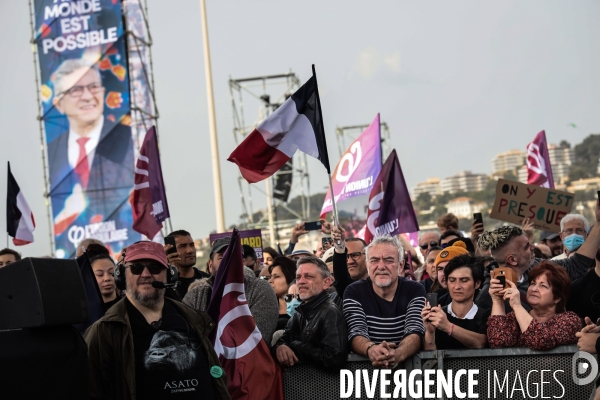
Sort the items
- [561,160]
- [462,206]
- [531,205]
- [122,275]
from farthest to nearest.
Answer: [462,206], [561,160], [531,205], [122,275]

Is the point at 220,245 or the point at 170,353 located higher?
the point at 220,245

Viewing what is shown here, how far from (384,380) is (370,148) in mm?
7910

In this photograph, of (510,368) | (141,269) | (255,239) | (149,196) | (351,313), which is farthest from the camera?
(149,196)

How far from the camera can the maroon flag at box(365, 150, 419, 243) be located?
38.9 ft

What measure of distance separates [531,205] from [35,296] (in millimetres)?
7862

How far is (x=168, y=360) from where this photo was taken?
6145mm

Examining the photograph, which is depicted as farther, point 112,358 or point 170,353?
point 170,353

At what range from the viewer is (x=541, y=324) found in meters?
6.86

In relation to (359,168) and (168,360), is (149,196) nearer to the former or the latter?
(359,168)

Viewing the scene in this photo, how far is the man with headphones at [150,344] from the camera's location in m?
5.98

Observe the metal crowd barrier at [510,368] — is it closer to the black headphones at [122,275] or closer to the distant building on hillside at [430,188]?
the black headphones at [122,275]

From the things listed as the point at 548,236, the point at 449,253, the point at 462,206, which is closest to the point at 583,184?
the point at 462,206

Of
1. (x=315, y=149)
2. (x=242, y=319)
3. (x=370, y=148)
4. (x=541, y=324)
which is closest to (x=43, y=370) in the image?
(x=242, y=319)

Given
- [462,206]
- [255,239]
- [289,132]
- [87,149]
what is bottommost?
[462,206]
